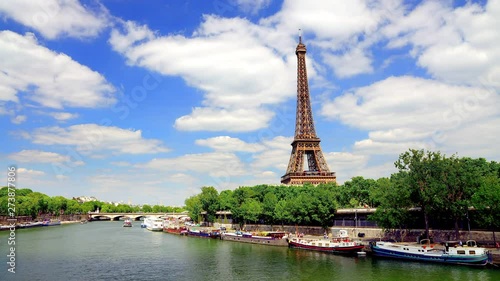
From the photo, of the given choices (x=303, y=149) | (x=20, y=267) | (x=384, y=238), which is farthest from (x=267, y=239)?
(x=303, y=149)

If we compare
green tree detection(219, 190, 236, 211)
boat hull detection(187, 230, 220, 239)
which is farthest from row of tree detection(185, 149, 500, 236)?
green tree detection(219, 190, 236, 211)

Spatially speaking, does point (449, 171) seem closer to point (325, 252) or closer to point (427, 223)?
point (427, 223)

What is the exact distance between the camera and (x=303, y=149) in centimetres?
12838

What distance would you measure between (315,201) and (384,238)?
584 inches

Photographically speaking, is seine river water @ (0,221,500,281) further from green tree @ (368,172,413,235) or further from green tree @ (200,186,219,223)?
green tree @ (200,186,219,223)

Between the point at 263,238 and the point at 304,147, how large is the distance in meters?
54.3

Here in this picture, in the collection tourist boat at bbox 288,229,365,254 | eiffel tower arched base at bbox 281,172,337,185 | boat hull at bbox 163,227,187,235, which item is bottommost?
boat hull at bbox 163,227,187,235

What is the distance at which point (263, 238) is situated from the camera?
79.3 metres

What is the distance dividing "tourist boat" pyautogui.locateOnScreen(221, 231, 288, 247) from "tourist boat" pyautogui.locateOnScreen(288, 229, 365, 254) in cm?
458

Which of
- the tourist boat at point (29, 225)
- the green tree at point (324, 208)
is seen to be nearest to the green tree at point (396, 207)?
the green tree at point (324, 208)

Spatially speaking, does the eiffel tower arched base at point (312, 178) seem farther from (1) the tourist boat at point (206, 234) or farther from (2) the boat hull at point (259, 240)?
(2) the boat hull at point (259, 240)

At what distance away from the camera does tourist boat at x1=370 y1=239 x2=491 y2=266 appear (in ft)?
154

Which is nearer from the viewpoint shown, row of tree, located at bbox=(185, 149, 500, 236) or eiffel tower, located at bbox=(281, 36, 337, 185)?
row of tree, located at bbox=(185, 149, 500, 236)

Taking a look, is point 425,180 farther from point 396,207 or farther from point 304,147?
point 304,147
